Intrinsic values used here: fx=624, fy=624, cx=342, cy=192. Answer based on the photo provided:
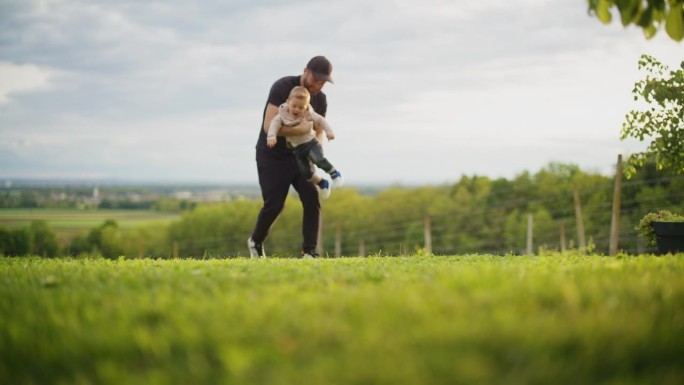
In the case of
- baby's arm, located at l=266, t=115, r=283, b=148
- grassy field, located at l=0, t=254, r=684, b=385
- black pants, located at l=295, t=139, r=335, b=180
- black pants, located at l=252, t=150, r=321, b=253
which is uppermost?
baby's arm, located at l=266, t=115, r=283, b=148

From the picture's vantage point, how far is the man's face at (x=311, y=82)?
7.48m

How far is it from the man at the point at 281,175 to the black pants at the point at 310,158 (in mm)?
266

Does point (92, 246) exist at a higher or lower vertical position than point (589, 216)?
lower

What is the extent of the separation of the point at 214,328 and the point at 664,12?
13.2ft

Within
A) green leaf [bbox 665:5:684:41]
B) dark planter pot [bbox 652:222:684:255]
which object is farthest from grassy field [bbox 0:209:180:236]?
green leaf [bbox 665:5:684:41]

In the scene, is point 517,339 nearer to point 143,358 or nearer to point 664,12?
point 143,358

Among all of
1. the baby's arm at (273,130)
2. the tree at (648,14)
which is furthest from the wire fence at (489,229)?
the tree at (648,14)

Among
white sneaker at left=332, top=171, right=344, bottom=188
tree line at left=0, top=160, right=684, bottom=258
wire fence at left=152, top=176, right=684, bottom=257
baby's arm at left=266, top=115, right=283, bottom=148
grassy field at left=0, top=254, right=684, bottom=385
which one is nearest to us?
grassy field at left=0, top=254, right=684, bottom=385

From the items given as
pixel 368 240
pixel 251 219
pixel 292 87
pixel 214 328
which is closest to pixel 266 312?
pixel 214 328

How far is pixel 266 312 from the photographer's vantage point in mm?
3152

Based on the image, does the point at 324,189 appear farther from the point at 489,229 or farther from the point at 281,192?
the point at 489,229

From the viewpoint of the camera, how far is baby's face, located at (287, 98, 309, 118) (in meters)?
7.39

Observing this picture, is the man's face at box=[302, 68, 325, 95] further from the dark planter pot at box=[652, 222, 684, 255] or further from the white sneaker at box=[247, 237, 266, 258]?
the dark planter pot at box=[652, 222, 684, 255]

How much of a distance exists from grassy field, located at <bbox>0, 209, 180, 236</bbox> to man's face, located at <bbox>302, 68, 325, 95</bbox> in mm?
64442
